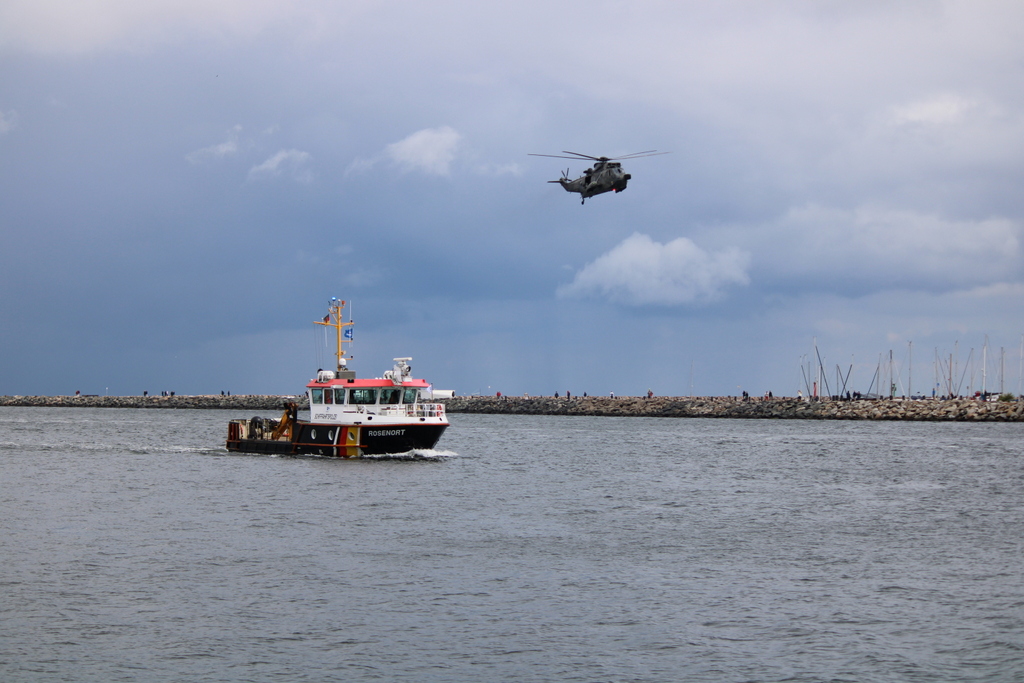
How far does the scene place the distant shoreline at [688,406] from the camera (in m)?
119

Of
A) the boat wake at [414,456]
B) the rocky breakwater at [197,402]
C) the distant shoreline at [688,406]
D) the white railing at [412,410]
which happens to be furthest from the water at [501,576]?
the rocky breakwater at [197,402]

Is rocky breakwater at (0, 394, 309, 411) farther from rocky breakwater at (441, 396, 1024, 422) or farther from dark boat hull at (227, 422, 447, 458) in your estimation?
dark boat hull at (227, 422, 447, 458)

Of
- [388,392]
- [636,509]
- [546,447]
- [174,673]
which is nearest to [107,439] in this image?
[546,447]

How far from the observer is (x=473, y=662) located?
1848cm

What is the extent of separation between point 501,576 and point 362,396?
2661 cm

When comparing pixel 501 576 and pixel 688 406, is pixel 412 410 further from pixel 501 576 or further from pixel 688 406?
pixel 688 406

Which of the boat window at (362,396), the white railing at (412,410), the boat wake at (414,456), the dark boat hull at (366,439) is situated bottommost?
the boat wake at (414,456)

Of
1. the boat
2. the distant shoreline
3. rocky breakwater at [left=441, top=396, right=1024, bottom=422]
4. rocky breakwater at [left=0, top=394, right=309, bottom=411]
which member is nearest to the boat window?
the boat

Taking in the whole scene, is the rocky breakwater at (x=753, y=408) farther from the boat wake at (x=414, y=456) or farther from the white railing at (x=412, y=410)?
the white railing at (x=412, y=410)

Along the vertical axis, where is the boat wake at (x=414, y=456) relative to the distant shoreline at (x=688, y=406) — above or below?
below

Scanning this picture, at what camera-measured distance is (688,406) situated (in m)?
146

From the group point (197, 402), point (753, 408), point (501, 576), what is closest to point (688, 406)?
point (753, 408)

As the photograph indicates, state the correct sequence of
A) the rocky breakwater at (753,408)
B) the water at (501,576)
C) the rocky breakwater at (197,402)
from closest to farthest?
1. the water at (501,576)
2. the rocky breakwater at (753,408)
3. the rocky breakwater at (197,402)

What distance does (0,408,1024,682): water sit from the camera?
1862 centimetres
